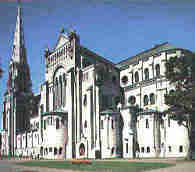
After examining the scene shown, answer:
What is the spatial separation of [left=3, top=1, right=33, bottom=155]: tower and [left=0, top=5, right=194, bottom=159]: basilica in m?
15.1

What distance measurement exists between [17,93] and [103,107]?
163ft

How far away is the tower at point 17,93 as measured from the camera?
9975 centimetres

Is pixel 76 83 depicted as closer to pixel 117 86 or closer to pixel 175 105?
pixel 117 86

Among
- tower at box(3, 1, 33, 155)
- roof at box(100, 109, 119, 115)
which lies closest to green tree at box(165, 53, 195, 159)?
roof at box(100, 109, 119, 115)

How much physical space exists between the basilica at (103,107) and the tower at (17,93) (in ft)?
49.5

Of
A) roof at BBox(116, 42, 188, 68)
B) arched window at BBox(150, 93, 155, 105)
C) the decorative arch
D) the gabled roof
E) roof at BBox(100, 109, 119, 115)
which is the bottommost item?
roof at BBox(100, 109, 119, 115)

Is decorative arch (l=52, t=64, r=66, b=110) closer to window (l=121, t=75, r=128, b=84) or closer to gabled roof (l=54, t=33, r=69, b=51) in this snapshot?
gabled roof (l=54, t=33, r=69, b=51)

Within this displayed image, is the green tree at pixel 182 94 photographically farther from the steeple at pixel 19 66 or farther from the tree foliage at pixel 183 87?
the steeple at pixel 19 66

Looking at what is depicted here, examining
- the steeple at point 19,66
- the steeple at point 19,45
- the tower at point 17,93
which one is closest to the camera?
the tower at point 17,93

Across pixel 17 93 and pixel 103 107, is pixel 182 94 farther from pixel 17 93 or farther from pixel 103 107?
pixel 17 93

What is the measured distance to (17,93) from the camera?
103 metres

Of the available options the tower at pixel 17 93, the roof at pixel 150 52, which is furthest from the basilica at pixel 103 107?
the tower at pixel 17 93

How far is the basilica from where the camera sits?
57469mm

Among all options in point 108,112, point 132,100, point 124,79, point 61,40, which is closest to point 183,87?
point 108,112
